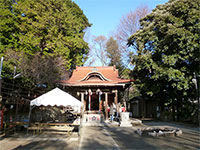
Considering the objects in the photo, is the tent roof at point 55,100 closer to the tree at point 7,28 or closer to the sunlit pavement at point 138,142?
the sunlit pavement at point 138,142

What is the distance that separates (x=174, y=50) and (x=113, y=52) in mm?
18298

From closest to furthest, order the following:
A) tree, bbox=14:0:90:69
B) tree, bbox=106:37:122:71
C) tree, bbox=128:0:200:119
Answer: tree, bbox=128:0:200:119, tree, bbox=14:0:90:69, tree, bbox=106:37:122:71

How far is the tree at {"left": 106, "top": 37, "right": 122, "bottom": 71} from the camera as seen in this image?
29.8 m

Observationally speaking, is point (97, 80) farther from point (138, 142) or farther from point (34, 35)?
point (138, 142)

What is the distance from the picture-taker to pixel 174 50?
1306 centimetres

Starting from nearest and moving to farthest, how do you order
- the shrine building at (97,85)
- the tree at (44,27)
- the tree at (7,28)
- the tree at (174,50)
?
1. the tree at (174,50)
2. the tree at (7,28)
3. the shrine building at (97,85)
4. the tree at (44,27)

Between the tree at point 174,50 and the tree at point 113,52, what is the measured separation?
13139 millimetres

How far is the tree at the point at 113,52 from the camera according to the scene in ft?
97.7

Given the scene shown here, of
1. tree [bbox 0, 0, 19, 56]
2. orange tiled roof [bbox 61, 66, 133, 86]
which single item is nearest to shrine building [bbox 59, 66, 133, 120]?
orange tiled roof [bbox 61, 66, 133, 86]

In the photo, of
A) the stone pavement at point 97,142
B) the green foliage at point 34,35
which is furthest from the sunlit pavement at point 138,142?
the green foliage at point 34,35

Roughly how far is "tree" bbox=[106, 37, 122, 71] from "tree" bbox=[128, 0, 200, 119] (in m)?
13.1

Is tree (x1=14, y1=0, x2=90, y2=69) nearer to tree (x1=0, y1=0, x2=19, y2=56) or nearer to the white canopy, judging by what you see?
tree (x1=0, y1=0, x2=19, y2=56)

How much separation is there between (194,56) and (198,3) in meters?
4.37

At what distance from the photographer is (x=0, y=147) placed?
5.95 meters
